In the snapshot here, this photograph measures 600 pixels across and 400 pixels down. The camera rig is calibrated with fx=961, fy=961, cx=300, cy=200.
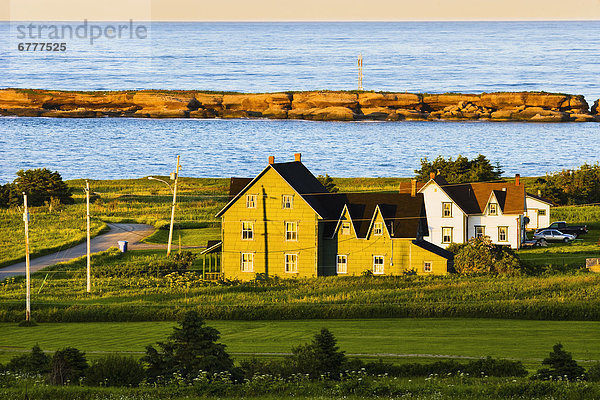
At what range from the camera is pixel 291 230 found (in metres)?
58.8

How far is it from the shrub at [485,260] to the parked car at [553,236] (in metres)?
14.9

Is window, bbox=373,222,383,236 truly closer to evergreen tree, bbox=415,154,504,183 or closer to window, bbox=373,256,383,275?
window, bbox=373,256,383,275

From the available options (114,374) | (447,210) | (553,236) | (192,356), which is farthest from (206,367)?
(553,236)

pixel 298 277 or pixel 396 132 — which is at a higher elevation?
pixel 396 132

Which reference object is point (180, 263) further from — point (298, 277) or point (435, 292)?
point (435, 292)

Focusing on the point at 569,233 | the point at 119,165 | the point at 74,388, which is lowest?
the point at 74,388

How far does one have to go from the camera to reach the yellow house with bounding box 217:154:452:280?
5819 cm

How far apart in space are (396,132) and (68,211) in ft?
369

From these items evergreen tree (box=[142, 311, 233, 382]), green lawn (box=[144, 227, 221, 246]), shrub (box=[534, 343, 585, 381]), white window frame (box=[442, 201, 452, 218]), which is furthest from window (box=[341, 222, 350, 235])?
shrub (box=[534, 343, 585, 381])

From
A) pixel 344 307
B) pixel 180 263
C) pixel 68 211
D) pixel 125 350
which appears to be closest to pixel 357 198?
pixel 180 263

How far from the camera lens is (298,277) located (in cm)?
5794

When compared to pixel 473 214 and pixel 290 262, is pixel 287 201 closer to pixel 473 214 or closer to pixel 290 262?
pixel 290 262

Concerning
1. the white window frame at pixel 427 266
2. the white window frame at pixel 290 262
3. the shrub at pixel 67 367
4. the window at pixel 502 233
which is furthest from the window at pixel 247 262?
the shrub at pixel 67 367

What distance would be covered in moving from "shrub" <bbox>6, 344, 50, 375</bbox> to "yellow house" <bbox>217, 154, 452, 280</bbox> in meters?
Answer: 28.2
